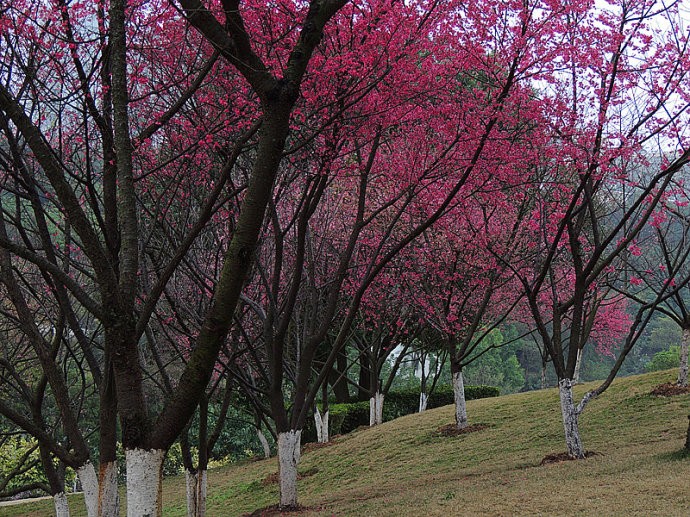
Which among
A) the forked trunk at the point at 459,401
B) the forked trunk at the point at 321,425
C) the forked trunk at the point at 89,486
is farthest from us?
the forked trunk at the point at 321,425

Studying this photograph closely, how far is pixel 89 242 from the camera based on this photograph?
579cm

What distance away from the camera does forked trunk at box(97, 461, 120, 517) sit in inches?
269

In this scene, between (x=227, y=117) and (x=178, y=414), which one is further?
(x=227, y=117)

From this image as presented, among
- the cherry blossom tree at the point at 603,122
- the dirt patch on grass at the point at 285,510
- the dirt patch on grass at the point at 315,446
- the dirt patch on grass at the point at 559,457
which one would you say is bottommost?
the dirt patch on grass at the point at 285,510

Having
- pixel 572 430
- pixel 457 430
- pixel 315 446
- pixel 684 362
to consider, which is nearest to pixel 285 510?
pixel 572 430

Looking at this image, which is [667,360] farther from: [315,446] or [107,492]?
[107,492]

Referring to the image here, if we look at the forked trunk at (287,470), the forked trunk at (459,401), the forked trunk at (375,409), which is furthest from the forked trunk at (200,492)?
the forked trunk at (375,409)

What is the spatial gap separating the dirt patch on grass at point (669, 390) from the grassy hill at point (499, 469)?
11.1 inches

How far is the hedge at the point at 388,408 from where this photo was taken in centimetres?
2398

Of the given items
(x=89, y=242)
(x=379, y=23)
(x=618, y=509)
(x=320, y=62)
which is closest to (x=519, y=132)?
(x=379, y=23)

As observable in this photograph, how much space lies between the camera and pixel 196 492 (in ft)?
33.7

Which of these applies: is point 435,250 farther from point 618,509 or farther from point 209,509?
point 618,509

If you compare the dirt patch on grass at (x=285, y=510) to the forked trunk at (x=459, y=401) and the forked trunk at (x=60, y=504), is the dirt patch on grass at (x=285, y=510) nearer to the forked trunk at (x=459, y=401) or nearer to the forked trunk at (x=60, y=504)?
the forked trunk at (x=60, y=504)

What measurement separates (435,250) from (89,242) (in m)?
12.2
